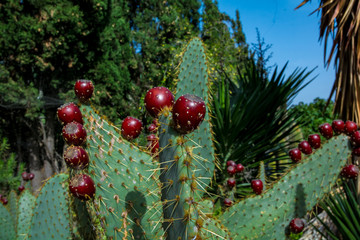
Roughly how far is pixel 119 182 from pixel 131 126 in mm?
212

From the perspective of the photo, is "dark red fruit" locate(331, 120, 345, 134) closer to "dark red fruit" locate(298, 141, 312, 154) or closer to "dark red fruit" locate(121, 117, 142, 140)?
"dark red fruit" locate(298, 141, 312, 154)

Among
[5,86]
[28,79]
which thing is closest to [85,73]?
[28,79]

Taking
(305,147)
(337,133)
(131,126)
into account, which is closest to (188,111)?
(131,126)

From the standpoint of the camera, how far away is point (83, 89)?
113cm

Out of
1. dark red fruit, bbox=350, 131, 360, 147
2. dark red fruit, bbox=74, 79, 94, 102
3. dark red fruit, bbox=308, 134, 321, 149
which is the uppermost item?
dark red fruit, bbox=74, 79, 94, 102

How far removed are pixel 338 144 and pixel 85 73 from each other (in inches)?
249

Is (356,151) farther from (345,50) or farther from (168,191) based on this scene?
(345,50)

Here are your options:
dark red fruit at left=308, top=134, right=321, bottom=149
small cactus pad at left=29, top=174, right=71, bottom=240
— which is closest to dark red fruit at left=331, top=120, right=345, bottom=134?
dark red fruit at left=308, top=134, right=321, bottom=149

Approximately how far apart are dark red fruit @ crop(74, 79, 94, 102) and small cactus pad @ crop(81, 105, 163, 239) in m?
0.04

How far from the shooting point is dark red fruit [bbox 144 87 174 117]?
76 centimetres

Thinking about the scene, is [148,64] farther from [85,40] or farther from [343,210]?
[343,210]

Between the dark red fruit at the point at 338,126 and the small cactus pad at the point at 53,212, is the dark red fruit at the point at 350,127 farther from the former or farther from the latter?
the small cactus pad at the point at 53,212

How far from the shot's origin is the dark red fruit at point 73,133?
38.6 inches

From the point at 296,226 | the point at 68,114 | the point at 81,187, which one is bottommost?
the point at 296,226
